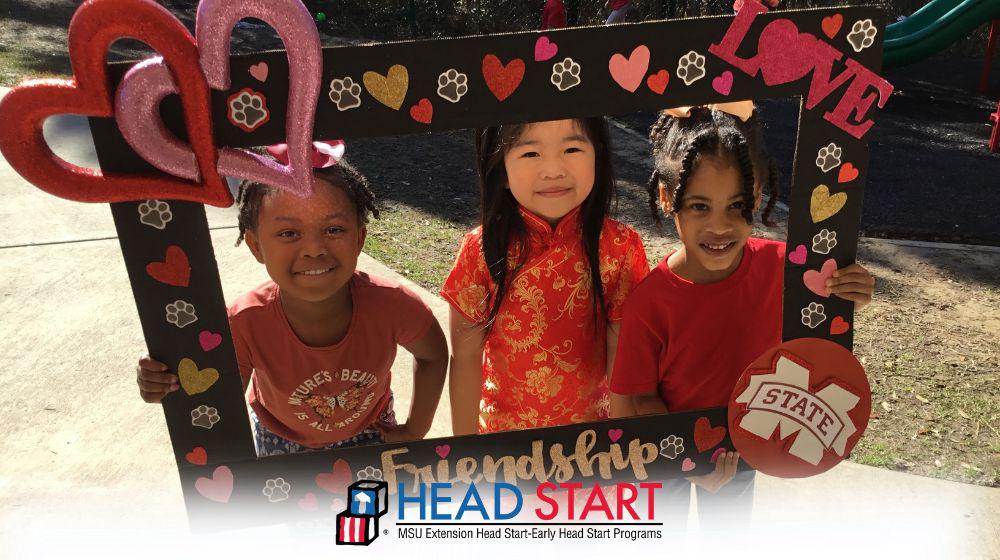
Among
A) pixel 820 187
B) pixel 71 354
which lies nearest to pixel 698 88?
pixel 820 187

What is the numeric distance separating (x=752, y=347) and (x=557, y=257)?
0.45 meters

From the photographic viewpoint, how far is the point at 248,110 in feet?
4.26

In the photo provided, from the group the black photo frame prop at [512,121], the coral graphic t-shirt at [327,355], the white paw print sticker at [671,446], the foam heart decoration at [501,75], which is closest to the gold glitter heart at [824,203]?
the black photo frame prop at [512,121]

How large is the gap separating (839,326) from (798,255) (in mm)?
182

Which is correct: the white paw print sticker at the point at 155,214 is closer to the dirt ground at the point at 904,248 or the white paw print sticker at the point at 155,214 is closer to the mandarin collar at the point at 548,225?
the mandarin collar at the point at 548,225

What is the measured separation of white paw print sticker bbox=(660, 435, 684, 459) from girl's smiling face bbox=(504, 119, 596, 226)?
0.50 metres

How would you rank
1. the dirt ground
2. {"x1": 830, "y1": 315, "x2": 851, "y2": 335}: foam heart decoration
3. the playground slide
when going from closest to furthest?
{"x1": 830, "y1": 315, "x2": 851, "y2": 335}: foam heart decoration
the dirt ground
the playground slide

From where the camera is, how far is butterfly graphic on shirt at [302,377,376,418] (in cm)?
178

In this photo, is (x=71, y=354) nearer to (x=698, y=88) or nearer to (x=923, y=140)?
(x=698, y=88)

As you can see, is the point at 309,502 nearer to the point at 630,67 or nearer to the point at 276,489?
the point at 276,489

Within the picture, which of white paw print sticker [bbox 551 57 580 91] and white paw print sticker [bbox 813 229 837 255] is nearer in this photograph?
white paw print sticker [bbox 551 57 580 91]

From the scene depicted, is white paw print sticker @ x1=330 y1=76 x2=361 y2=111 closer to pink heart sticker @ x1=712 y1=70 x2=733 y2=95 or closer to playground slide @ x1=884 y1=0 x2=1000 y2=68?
pink heart sticker @ x1=712 y1=70 x2=733 y2=95

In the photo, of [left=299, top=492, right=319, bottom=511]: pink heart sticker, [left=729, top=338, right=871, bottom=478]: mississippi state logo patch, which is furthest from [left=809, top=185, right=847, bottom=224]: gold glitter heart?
[left=299, top=492, right=319, bottom=511]: pink heart sticker

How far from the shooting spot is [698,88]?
1.42 metres
